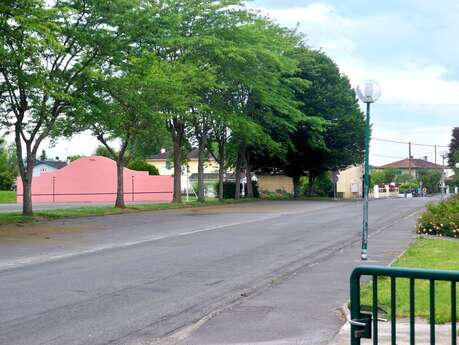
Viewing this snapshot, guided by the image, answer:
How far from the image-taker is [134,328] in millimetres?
7863

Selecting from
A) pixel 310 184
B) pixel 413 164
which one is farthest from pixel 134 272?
pixel 413 164

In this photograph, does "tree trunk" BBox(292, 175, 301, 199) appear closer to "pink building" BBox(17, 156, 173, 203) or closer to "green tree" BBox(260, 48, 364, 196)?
"green tree" BBox(260, 48, 364, 196)

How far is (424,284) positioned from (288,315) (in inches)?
76.5

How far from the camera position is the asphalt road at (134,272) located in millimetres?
8016

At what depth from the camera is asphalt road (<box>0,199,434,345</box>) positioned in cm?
802

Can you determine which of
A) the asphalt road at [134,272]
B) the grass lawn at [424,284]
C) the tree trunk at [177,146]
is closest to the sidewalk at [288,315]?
the asphalt road at [134,272]

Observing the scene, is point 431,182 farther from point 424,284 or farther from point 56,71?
point 424,284

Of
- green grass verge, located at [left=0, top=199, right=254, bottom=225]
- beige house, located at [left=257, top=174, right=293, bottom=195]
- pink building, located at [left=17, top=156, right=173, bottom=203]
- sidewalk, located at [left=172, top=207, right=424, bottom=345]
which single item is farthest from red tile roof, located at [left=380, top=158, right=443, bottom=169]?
sidewalk, located at [left=172, top=207, right=424, bottom=345]

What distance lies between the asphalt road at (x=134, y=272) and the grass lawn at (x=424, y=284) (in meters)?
1.87

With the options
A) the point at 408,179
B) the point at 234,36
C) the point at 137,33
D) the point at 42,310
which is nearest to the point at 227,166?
the point at 234,36

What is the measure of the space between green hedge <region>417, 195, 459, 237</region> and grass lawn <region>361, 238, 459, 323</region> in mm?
1575

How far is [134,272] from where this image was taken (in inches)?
492

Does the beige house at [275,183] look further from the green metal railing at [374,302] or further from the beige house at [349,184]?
the green metal railing at [374,302]

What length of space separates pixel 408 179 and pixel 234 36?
65757 mm
